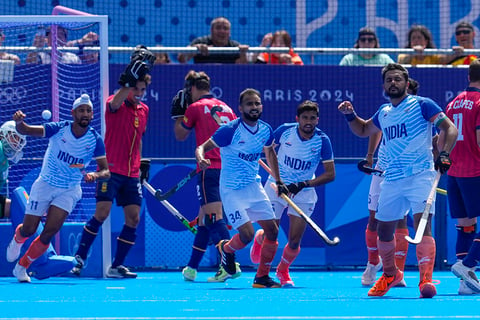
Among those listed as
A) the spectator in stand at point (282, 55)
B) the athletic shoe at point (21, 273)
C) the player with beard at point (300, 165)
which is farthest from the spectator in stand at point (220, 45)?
the athletic shoe at point (21, 273)

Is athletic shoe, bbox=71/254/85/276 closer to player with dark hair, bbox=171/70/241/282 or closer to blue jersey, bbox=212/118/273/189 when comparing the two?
player with dark hair, bbox=171/70/241/282

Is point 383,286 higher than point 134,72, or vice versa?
point 134,72

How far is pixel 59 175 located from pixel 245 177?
5.89 ft

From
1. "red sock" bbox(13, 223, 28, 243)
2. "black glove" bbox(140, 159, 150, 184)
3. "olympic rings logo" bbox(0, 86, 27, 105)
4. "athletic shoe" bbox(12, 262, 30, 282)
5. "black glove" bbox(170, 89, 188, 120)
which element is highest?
"olympic rings logo" bbox(0, 86, 27, 105)

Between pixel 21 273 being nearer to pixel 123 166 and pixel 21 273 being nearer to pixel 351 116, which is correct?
pixel 123 166

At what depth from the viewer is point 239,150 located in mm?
8688

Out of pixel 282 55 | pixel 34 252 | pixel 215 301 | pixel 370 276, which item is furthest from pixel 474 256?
pixel 282 55

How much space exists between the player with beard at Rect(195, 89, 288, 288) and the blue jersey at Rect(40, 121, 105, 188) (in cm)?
131

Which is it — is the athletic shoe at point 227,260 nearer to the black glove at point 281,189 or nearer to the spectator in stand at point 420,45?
the black glove at point 281,189

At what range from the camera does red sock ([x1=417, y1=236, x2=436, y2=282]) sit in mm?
7375

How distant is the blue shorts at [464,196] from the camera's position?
28.2 feet

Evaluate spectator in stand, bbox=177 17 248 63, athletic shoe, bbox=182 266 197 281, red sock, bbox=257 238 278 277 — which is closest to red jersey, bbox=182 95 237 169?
athletic shoe, bbox=182 266 197 281

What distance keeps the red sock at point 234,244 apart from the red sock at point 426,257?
174cm

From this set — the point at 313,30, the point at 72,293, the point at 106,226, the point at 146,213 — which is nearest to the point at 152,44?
the point at 313,30
